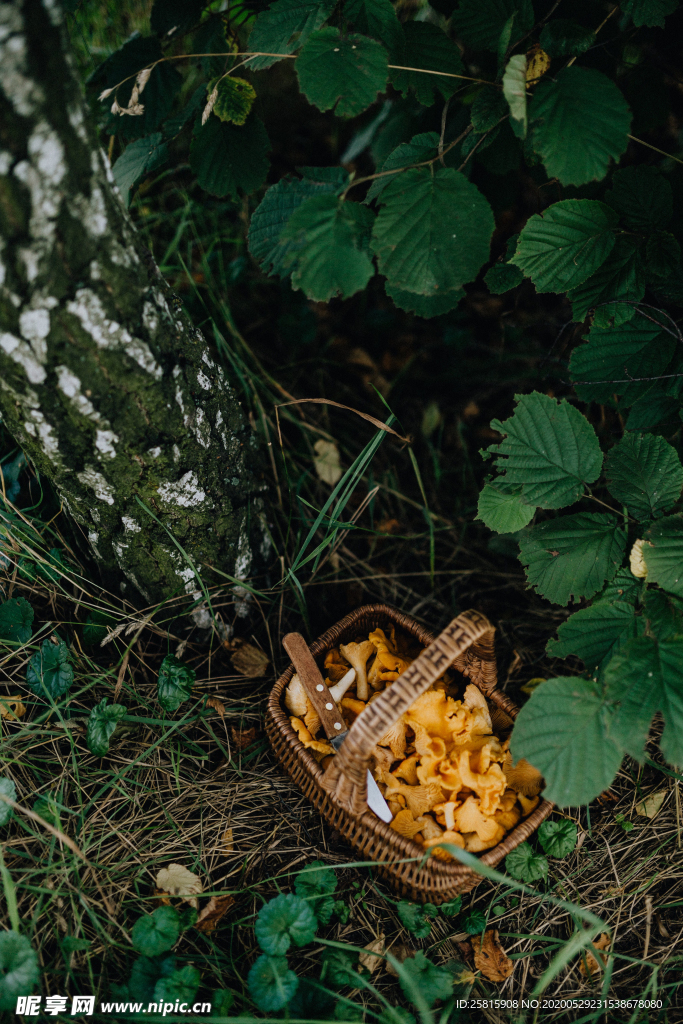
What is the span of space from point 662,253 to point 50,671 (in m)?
1.96

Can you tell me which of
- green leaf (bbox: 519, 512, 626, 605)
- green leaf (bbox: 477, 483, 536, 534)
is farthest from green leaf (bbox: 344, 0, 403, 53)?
green leaf (bbox: 519, 512, 626, 605)

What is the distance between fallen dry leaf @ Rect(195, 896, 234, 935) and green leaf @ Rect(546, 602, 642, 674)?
3.70ft

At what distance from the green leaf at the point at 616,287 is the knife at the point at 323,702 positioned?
3.82 ft

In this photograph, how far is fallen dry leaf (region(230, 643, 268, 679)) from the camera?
184 cm

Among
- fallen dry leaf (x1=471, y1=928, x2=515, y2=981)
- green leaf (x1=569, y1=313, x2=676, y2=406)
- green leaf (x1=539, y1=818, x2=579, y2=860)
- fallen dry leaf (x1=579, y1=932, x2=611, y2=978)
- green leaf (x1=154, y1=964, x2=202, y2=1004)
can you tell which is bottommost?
fallen dry leaf (x1=579, y1=932, x2=611, y2=978)

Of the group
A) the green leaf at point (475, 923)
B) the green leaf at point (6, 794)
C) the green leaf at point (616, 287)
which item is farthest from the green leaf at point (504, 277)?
the green leaf at point (6, 794)

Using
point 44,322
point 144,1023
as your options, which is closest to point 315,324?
point 44,322

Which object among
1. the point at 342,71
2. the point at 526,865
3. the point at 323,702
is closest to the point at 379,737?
the point at 323,702

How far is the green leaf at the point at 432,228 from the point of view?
1.18m

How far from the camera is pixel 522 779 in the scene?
5.27ft

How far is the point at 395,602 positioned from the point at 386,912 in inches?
37.6

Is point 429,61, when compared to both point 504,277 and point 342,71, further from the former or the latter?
point 504,277

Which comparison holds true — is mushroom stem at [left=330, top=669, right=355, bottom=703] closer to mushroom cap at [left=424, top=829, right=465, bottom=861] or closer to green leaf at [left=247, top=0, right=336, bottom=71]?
mushroom cap at [left=424, top=829, right=465, bottom=861]

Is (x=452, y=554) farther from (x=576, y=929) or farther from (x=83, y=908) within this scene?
(x=83, y=908)
